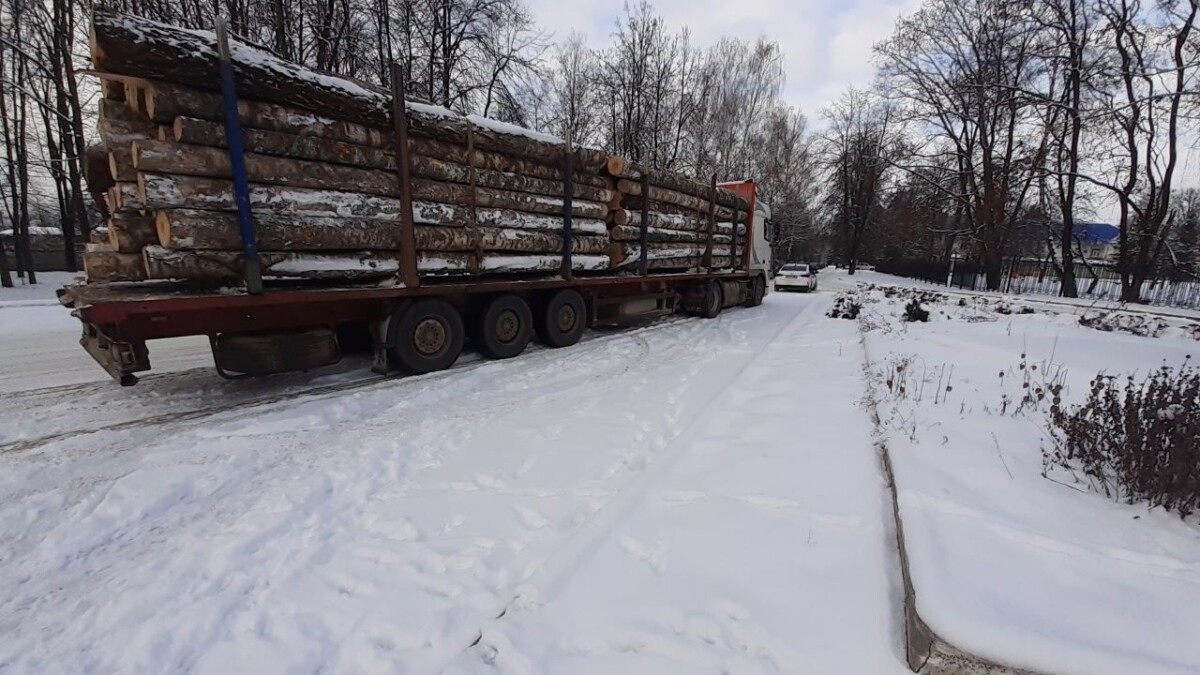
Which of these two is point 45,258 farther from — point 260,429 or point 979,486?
point 979,486

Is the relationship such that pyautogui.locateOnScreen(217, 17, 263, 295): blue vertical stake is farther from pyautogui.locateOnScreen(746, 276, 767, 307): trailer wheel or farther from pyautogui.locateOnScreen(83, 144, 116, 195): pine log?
pyautogui.locateOnScreen(746, 276, 767, 307): trailer wheel

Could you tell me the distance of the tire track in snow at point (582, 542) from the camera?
225 centimetres

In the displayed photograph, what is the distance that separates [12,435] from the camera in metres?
4.19

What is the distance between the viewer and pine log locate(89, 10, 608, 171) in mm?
3881

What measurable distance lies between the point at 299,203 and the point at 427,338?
203cm

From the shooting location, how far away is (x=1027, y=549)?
8.19 feet

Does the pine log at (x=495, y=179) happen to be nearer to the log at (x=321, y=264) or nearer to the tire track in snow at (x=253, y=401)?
the log at (x=321, y=264)

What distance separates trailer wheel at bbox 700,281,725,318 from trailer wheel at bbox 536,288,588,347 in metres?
4.54

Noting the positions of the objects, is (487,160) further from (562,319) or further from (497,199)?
(562,319)

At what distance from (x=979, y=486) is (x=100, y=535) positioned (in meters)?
5.14

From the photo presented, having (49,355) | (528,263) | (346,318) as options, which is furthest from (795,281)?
(49,355)

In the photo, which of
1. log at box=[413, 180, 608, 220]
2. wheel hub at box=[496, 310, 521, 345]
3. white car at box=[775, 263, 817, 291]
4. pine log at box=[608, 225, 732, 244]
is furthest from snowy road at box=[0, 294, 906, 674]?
white car at box=[775, 263, 817, 291]

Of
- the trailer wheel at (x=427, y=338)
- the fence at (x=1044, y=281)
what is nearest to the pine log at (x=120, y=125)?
the trailer wheel at (x=427, y=338)

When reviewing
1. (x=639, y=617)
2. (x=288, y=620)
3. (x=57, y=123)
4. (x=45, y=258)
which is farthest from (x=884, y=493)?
(x=45, y=258)
